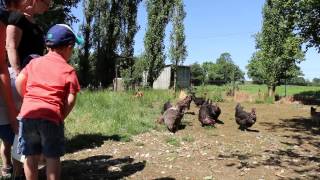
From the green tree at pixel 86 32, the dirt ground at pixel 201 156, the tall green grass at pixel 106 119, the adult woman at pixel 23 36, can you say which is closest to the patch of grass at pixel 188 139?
the dirt ground at pixel 201 156

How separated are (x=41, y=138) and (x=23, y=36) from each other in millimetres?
1169

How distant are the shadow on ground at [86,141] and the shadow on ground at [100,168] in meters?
0.65

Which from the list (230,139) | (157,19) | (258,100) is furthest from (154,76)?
(230,139)

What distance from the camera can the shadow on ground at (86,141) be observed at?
7.35 m

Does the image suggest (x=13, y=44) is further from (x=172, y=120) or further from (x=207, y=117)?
(x=207, y=117)

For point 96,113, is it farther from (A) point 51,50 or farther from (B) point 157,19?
(B) point 157,19

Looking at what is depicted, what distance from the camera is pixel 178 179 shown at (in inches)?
222

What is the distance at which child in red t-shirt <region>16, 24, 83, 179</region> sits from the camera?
3.72m

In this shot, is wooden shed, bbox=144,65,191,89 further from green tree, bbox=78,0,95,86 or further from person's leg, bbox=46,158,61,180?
person's leg, bbox=46,158,61,180

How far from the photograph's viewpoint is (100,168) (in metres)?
6.06

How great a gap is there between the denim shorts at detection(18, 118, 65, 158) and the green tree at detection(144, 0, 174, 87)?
27.5 metres

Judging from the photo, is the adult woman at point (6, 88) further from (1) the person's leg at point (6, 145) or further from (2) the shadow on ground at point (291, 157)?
(2) the shadow on ground at point (291, 157)

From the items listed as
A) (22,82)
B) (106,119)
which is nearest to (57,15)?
(106,119)

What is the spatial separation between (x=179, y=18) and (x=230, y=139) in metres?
25.1
